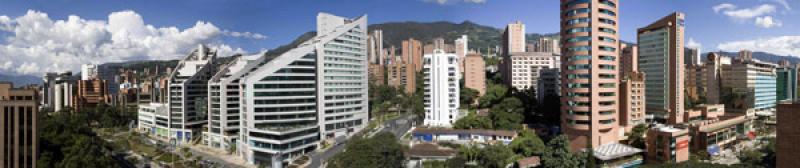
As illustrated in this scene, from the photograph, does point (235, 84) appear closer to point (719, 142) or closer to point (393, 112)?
point (393, 112)

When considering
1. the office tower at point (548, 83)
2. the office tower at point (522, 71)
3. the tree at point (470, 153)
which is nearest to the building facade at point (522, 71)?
the office tower at point (522, 71)

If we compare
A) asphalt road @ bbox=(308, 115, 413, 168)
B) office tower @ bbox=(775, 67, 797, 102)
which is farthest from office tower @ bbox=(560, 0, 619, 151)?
office tower @ bbox=(775, 67, 797, 102)

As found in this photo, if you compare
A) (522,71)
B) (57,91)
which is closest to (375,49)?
(522,71)

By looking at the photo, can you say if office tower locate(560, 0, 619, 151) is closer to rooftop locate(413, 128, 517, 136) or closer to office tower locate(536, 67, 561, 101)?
rooftop locate(413, 128, 517, 136)

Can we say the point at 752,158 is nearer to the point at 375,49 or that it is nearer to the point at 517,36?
the point at 517,36

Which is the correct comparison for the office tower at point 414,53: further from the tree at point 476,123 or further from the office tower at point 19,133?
the office tower at point 19,133

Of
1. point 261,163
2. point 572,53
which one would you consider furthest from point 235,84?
point 572,53

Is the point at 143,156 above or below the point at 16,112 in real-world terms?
below
